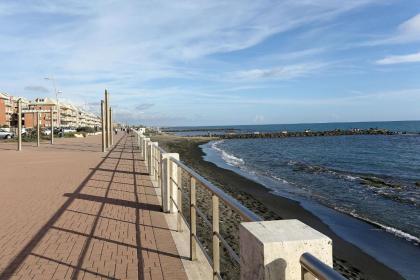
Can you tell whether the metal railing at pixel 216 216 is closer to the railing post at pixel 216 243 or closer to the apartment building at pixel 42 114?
the railing post at pixel 216 243

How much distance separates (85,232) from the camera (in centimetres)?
590

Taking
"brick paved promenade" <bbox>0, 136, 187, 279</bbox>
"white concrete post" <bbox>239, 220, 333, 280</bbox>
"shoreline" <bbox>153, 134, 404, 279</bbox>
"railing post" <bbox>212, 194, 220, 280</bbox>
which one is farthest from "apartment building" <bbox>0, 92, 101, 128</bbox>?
"white concrete post" <bbox>239, 220, 333, 280</bbox>

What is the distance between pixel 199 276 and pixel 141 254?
919 mm

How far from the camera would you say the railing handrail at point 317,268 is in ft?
5.15

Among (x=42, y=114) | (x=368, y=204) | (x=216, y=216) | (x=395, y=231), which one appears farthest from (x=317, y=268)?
(x=42, y=114)

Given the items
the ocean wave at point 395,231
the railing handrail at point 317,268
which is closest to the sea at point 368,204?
the ocean wave at point 395,231

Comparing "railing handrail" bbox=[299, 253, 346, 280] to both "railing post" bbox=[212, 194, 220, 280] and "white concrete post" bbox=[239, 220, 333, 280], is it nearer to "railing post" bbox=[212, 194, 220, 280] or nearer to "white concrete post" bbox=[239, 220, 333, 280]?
"white concrete post" bbox=[239, 220, 333, 280]

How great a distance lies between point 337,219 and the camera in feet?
38.3

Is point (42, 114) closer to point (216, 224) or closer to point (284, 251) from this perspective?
point (216, 224)

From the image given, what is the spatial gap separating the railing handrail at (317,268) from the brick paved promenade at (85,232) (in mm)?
2600

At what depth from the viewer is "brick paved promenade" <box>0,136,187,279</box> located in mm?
4422

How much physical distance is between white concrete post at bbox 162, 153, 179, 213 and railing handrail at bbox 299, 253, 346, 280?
497 cm

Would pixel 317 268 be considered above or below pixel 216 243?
above

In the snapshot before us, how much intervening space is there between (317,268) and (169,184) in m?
5.34
